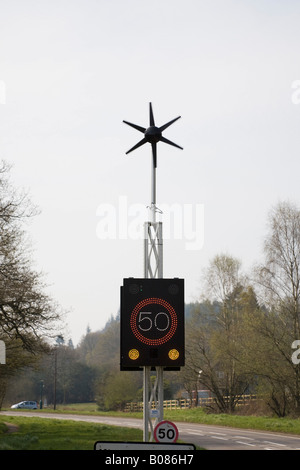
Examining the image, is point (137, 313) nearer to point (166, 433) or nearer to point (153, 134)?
point (166, 433)

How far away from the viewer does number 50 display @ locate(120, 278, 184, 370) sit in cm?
796

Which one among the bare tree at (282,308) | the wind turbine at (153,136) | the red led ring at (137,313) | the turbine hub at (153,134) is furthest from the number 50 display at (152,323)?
the bare tree at (282,308)

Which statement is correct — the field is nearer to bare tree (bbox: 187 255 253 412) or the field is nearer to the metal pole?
bare tree (bbox: 187 255 253 412)

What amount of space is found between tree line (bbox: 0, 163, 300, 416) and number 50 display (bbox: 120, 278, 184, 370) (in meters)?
19.5

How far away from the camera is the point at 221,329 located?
52.3 metres

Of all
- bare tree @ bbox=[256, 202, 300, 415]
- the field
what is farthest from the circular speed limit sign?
bare tree @ bbox=[256, 202, 300, 415]

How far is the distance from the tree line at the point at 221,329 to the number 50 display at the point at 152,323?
19.5 meters

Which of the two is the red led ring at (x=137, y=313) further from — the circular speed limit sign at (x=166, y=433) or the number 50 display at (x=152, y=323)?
the circular speed limit sign at (x=166, y=433)

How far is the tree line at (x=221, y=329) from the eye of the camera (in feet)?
92.1

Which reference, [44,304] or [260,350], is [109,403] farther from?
[44,304]

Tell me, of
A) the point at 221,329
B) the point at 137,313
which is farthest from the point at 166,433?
the point at 221,329
